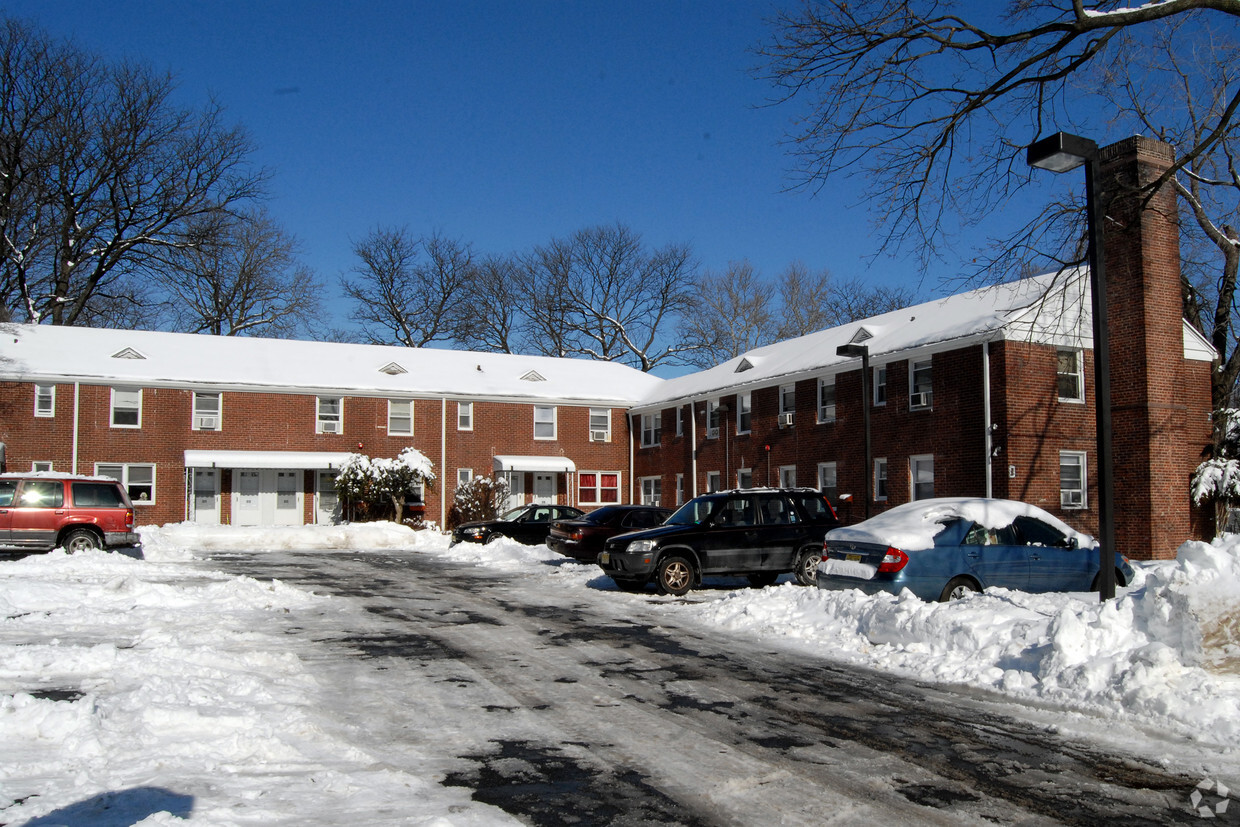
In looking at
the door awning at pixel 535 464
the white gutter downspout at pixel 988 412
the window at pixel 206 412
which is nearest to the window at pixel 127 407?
the window at pixel 206 412

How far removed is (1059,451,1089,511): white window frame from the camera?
79.7ft

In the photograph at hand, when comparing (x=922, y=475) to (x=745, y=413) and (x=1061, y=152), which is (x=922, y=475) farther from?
(x=1061, y=152)

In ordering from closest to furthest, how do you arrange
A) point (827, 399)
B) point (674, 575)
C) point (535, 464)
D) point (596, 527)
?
point (674, 575) → point (596, 527) → point (827, 399) → point (535, 464)

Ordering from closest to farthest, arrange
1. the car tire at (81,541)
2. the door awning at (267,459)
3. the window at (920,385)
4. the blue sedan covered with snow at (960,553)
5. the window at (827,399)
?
the blue sedan covered with snow at (960,553), the car tire at (81,541), the window at (920,385), the window at (827,399), the door awning at (267,459)

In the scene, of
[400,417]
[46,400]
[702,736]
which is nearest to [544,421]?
[400,417]

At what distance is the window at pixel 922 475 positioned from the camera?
25.9m

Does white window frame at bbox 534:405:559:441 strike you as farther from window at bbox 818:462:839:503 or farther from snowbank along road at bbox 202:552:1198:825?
snowbank along road at bbox 202:552:1198:825

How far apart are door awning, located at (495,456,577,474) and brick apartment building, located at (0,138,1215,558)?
142mm

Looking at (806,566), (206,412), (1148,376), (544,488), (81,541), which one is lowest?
(806,566)

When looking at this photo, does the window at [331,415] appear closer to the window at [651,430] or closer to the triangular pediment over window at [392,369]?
the triangular pediment over window at [392,369]

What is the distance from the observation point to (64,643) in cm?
998

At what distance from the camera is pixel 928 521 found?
41.9 ft

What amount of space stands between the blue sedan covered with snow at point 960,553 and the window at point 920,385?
1263 centimetres

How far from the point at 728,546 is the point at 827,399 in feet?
48.7
